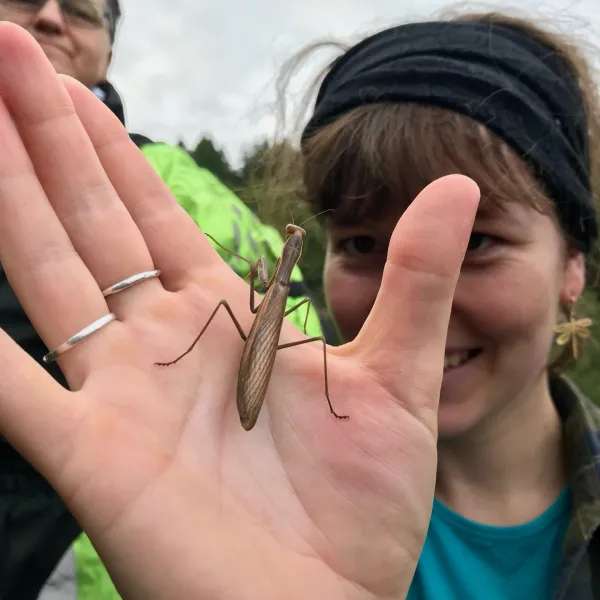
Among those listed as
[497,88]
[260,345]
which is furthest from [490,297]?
[260,345]

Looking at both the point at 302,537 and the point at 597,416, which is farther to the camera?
the point at 597,416

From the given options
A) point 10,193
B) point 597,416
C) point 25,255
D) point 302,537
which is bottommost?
point 597,416

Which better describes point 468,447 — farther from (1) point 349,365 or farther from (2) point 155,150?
(2) point 155,150

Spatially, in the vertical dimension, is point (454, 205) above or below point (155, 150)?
above

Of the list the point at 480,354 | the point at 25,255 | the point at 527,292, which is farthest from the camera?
the point at 480,354

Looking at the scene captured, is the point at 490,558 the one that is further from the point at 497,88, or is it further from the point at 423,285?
the point at 497,88

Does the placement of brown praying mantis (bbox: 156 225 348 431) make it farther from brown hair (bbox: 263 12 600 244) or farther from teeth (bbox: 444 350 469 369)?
teeth (bbox: 444 350 469 369)

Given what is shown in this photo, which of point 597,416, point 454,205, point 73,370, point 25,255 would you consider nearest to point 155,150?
point 25,255
